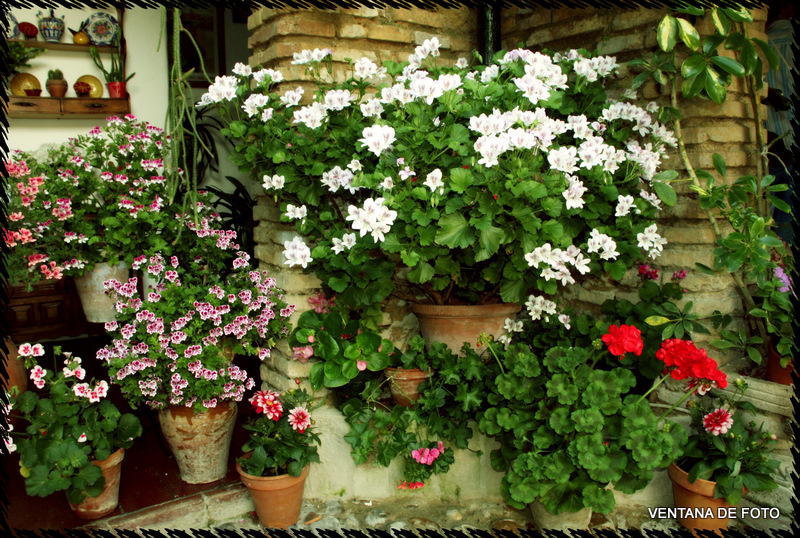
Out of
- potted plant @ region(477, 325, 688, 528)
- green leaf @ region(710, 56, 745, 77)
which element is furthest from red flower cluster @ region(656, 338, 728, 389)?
green leaf @ region(710, 56, 745, 77)

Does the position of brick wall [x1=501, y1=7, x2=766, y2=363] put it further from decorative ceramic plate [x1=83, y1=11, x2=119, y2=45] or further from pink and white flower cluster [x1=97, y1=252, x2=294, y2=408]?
decorative ceramic plate [x1=83, y1=11, x2=119, y2=45]

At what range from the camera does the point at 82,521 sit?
89.8 inches

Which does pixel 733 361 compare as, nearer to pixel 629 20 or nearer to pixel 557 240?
pixel 557 240

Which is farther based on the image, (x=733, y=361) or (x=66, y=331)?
(x=66, y=331)

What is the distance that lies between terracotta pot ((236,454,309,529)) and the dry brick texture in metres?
0.46

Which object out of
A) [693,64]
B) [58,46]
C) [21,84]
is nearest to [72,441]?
[693,64]

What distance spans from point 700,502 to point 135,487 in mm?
2125

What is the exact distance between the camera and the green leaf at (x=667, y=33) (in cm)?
222

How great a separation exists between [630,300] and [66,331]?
362 centimetres

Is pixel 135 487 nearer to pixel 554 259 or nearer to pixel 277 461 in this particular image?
pixel 277 461

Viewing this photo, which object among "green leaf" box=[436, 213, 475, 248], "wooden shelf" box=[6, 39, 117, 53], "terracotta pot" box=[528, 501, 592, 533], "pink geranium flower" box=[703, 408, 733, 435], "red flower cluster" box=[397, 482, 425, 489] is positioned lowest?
"terracotta pot" box=[528, 501, 592, 533]

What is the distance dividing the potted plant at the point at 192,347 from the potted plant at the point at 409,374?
49 cm

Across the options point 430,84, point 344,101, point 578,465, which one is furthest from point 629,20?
point 578,465

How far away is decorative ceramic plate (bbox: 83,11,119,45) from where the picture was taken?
426 centimetres
